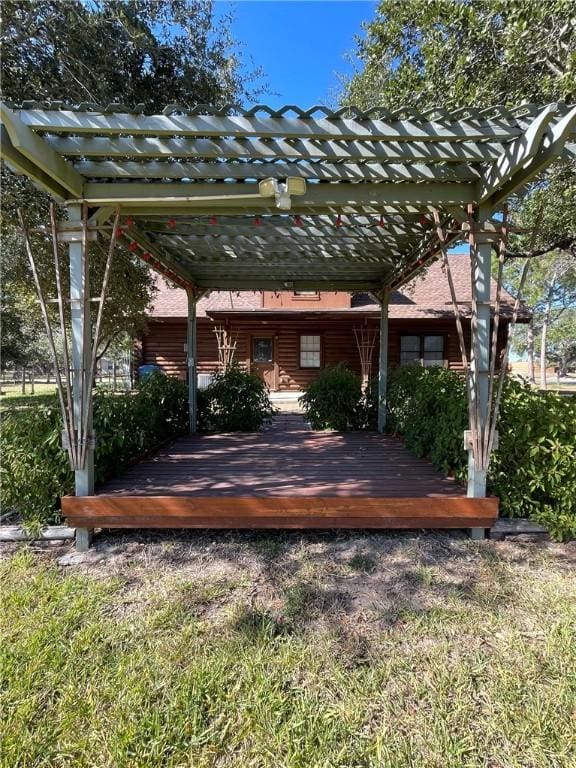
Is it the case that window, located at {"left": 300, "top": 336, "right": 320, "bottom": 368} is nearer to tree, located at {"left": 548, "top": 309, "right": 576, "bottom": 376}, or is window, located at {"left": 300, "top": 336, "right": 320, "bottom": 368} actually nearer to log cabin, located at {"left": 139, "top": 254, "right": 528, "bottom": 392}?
log cabin, located at {"left": 139, "top": 254, "right": 528, "bottom": 392}

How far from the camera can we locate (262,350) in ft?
44.8

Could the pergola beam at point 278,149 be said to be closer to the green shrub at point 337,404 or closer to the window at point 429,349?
the green shrub at point 337,404

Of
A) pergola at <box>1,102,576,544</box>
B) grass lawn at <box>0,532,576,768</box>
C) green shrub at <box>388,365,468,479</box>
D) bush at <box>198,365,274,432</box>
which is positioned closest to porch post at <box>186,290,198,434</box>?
bush at <box>198,365,274,432</box>

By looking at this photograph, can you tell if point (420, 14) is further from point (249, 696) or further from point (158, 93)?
point (249, 696)

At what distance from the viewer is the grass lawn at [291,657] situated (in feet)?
4.98

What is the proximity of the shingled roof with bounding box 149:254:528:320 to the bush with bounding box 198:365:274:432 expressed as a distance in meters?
5.68

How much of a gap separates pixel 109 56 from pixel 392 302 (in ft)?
35.5

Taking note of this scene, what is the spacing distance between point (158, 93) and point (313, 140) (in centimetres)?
391

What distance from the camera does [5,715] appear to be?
1617mm

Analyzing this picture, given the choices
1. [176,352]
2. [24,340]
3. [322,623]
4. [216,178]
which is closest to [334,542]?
[322,623]

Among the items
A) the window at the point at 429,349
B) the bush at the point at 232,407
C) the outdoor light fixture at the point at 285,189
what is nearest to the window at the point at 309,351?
the window at the point at 429,349

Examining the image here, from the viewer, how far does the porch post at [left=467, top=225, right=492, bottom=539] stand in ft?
9.95

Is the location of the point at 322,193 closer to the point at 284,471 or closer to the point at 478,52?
the point at 284,471

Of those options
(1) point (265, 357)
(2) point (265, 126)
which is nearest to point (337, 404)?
(2) point (265, 126)
